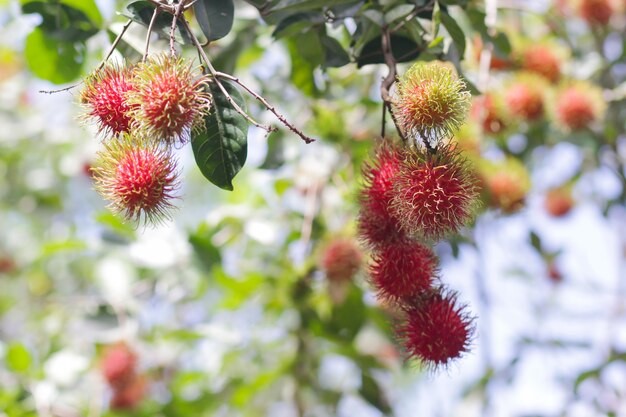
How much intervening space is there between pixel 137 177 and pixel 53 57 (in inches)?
37.1

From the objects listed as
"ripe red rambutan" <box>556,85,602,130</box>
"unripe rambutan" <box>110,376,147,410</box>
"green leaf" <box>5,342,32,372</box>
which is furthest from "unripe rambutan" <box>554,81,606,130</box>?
"green leaf" <box>5,342,32,372</box>

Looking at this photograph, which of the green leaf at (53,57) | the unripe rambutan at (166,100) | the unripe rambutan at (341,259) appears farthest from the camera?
the unripe rambutan at (341,259)

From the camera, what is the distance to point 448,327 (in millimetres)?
1463

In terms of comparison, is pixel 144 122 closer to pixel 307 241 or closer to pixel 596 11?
pixel 307 241

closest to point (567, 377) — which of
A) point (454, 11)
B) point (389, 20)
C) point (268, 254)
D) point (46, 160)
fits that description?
point (268, 254)

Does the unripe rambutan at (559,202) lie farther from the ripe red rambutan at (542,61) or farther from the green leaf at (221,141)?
the green leaf at (221,141)

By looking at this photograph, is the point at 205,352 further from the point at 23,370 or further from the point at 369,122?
the point at 369,122

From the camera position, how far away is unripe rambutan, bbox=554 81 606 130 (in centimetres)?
279

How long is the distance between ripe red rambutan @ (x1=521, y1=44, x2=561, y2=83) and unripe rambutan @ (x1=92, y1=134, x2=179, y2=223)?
203 cm

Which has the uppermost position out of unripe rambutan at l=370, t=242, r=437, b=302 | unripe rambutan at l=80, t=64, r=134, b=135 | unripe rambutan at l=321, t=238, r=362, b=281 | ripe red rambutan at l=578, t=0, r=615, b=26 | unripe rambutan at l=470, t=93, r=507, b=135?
unripe rambutan at l=80, t=64, r=134, b=135

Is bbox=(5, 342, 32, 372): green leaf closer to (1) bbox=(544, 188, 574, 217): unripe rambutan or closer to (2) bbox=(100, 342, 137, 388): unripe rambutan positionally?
(2) bbox=(100, 342, 137, 388): unripe rambutan

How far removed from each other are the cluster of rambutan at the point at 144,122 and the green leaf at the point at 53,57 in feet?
2.44

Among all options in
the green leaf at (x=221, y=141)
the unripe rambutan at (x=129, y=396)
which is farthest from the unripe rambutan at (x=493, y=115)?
the unripe rambutan at (x=129, y=396)

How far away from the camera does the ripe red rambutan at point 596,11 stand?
3.18 metres
